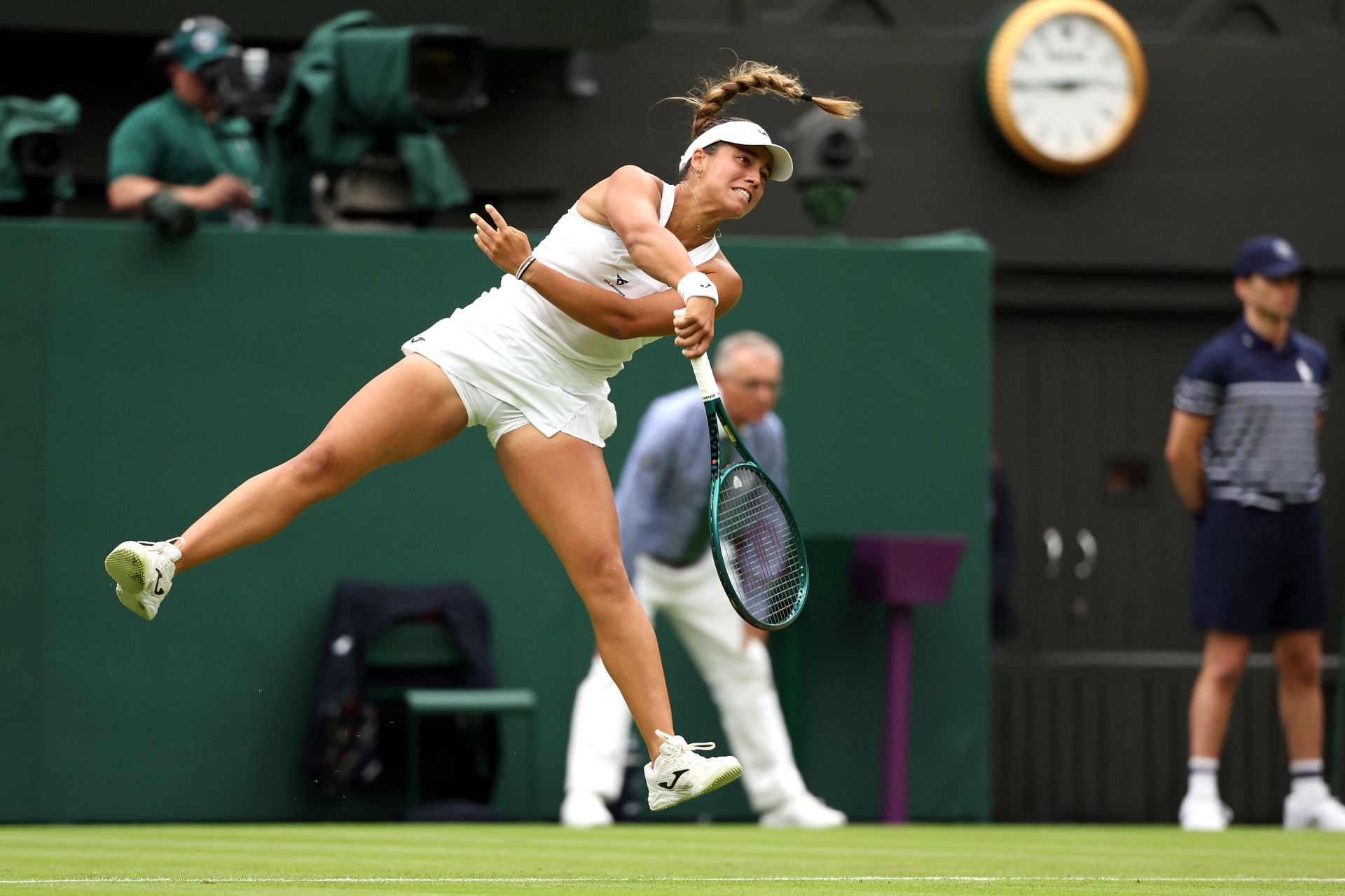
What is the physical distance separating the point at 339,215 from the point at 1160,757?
17.3ft

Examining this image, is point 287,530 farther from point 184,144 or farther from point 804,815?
point 804,815

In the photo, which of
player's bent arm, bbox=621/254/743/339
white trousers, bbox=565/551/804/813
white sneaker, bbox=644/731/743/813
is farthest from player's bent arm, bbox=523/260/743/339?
white trousers, bbox=565/551/804/813

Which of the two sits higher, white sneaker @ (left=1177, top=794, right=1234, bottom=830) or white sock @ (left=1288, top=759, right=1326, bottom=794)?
white sock @ (left=1288, top=759, right=1326, bottom=794)

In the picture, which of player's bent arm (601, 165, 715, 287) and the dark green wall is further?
the dark green wall

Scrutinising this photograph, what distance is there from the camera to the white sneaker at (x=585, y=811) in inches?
323

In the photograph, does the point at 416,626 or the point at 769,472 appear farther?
the point at 416,626

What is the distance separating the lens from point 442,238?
917 cm

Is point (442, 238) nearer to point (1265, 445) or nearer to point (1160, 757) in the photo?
point (1265, 445)

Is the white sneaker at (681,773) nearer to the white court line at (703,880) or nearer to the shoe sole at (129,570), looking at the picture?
the white court line at (703,880)

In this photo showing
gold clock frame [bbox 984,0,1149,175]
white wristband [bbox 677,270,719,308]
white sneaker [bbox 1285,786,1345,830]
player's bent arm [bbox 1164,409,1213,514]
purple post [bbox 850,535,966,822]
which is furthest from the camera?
gold clock frame [bbox 984,0,1149,175]

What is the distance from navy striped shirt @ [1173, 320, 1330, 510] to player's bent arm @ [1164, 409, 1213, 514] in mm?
36

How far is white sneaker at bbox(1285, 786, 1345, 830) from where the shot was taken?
8.35 metres

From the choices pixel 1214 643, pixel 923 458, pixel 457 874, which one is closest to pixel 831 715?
pixel 923 458

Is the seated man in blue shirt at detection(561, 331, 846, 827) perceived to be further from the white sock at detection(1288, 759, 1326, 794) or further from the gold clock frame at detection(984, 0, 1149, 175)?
the gold clock frame at detection(984, 0, 1149, 175)
